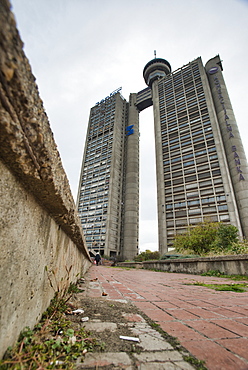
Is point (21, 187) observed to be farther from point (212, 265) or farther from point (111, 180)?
point (111, 180)

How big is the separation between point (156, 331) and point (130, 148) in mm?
63334

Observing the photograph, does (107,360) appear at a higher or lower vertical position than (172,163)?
lower

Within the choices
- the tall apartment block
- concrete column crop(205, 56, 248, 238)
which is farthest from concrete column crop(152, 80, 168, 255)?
concrete column crop(205, 56, 248, 238)

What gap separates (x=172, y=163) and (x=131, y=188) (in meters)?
16.7

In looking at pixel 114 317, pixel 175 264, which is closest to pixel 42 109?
pixel 114 317

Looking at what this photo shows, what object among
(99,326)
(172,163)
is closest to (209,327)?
(99,326)

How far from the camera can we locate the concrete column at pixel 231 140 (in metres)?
33.6

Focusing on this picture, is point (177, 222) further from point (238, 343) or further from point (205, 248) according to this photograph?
point (238, 343)

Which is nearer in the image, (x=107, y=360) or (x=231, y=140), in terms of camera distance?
(x=107, y=360)

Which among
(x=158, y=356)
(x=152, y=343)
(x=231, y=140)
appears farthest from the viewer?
(x=231, y=140)

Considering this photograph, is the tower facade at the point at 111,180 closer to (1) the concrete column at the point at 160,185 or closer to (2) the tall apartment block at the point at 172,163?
(2) the tall apartment block at the point at 172,163

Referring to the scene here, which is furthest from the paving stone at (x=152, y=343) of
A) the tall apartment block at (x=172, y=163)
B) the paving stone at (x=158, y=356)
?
the tall apartment block at (x=172, y=163)

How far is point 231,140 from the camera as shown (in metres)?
38.2

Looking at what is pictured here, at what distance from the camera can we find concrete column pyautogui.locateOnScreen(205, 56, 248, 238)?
110 feet
